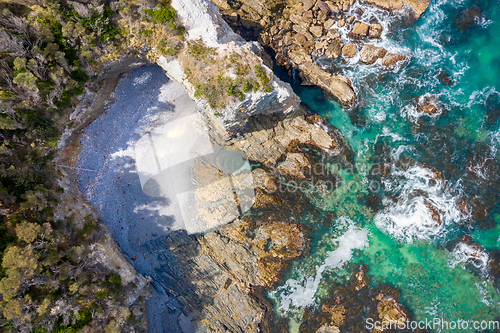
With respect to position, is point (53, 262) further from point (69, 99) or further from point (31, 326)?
point (69, 99)

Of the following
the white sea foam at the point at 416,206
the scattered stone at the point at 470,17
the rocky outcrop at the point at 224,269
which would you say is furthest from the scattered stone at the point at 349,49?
the rocky outcrop at the point at 224,269

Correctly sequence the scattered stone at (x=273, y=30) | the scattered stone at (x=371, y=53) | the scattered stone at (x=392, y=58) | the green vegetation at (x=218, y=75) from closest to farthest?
the green vegetation at (x=218, y=75), the scattered stone at (x=392, y=58), the scattered stone at (x=371, y=53), the scattered stone at (x=273, y=30)

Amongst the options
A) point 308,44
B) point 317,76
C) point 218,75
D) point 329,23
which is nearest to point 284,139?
point 317,76

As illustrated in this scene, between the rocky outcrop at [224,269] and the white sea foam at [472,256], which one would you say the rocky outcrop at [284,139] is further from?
the white sea foam at [472,256]

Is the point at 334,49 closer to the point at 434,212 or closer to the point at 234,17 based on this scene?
the point at 234,17

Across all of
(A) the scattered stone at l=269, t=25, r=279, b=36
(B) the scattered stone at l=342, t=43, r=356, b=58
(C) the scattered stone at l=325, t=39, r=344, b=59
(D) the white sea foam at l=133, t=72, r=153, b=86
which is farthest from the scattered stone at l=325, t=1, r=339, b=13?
(D) the white sea foam at l=133, t=72, r=153, b=86
